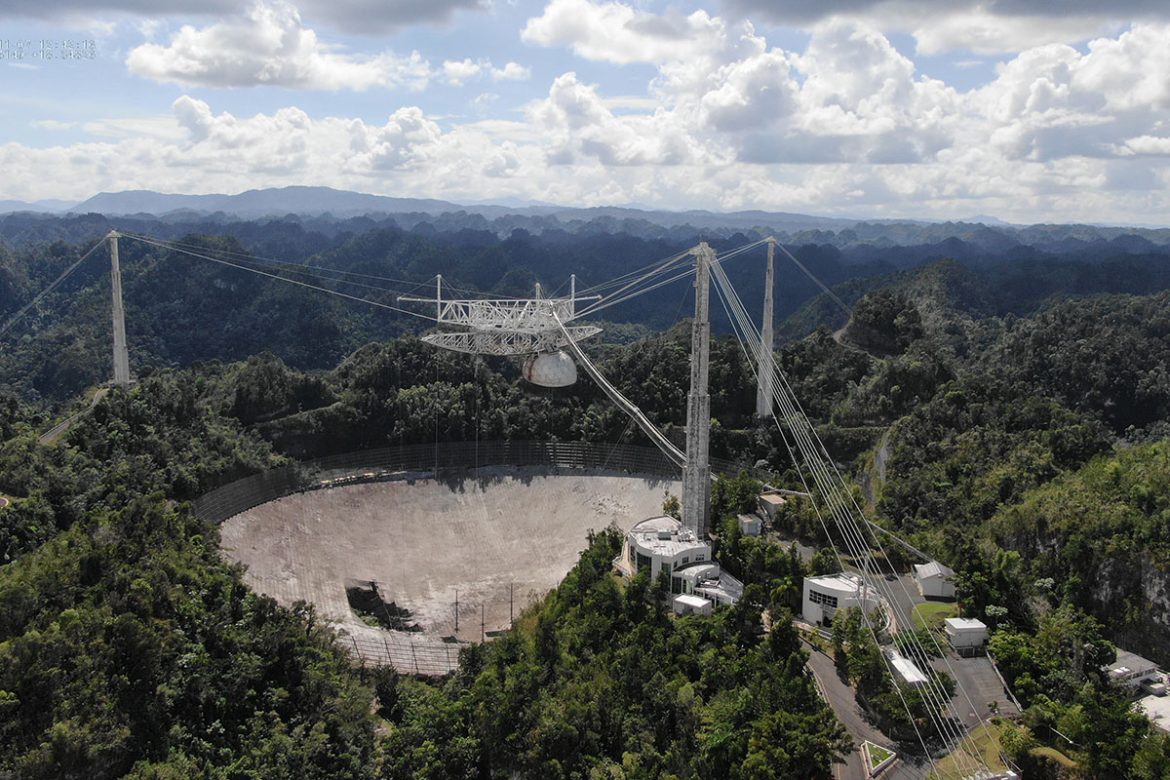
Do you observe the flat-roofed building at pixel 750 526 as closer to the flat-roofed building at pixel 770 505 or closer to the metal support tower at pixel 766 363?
the flat-roofed building at pixel 770 505

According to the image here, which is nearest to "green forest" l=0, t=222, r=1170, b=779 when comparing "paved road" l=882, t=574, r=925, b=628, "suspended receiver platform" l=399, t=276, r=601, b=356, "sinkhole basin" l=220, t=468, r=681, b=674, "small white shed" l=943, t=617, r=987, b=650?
"small white shed" l=943, t=617, r=987, b=650

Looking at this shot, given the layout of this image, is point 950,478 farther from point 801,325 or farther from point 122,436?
point 801,325

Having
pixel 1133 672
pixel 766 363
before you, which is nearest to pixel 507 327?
pixel 766 363

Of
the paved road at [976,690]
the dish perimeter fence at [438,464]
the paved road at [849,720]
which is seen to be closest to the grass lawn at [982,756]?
the paved road at [976,690]

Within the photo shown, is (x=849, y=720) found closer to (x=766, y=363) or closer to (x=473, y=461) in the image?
(x=766, y=363)

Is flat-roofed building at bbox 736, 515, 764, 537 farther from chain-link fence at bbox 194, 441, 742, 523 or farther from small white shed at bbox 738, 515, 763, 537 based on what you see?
chain-link fence at bbox 194, 441, 742, 523

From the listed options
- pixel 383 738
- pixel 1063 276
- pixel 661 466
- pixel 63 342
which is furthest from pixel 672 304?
pixel 383 738

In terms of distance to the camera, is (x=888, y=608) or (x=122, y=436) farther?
(x=122, y=436)
